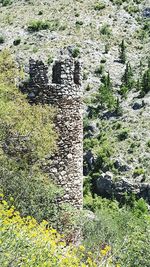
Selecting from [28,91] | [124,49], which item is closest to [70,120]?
[28,91]

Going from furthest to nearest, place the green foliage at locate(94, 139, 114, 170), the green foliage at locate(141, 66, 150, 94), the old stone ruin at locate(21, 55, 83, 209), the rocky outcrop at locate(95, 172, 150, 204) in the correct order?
the green foliage at locate(141, 66, 150, 94)
the green foliage at locate(94, 139, 114, 170)
the rocky outcrop at locate(95, 172, 150, 204)
the old stone ruin at locate(21, 55, 83, 209)

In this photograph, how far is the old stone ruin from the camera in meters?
15.7

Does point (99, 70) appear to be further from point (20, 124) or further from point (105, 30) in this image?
point (20, 124)

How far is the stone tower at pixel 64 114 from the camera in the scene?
51.4ft

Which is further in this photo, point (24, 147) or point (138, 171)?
point (138, 171)

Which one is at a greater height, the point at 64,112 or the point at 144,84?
the point at 64,112

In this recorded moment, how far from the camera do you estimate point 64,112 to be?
15.9m

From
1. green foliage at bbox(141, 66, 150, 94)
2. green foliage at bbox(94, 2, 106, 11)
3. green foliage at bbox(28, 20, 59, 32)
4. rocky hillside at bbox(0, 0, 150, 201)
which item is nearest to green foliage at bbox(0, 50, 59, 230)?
rocky hillside at bbox(0, 0, 150, 201)

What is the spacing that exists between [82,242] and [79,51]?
57121 millimetres

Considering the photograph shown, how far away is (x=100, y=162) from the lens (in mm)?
57406

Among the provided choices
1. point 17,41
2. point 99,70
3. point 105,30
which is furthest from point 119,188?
point 105,30

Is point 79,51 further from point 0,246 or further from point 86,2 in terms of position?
point 0,246

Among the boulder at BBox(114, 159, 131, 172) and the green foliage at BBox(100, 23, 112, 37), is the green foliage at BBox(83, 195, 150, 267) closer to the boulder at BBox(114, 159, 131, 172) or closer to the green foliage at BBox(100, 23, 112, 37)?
the boulder at BBox(114, 159, 131, 172)

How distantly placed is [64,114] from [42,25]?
2623 inches
